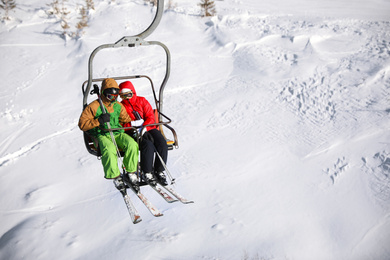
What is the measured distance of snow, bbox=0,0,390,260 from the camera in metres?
6.20

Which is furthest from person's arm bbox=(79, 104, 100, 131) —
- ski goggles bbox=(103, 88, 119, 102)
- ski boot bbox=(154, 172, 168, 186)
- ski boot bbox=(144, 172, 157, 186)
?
ski boot bbox=(154, 172, 168, 186)

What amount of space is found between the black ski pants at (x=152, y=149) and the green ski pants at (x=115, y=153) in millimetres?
110

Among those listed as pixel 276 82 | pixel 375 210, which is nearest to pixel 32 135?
pixel 276 82

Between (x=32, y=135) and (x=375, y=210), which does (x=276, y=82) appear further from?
(x=32, y=135)

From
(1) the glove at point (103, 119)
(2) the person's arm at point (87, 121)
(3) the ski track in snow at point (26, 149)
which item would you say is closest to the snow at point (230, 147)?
(3) the ski track in snow at point (26, 149)

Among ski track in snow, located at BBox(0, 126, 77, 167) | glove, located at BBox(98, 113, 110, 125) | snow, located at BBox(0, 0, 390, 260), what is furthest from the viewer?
ski track in snow, located at BBox(0, 126, 77, 167)

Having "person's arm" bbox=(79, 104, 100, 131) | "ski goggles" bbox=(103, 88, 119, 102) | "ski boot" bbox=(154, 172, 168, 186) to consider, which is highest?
"ski goggles" bbox=(103, 88, 119, 102)

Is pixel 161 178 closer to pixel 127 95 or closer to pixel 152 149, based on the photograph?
pixel 152 149

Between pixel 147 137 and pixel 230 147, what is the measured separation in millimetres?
3760

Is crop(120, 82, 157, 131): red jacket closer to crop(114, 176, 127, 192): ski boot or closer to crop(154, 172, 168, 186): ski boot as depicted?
crop(154, 172, 168, 186): ski boot

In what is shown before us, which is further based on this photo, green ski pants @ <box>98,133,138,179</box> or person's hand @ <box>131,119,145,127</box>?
person's hand @ <box>131,119,145,127</box>

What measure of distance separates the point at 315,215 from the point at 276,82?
147 inches

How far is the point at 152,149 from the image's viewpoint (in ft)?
12.8

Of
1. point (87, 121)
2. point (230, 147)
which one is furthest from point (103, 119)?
point (230, 147)
